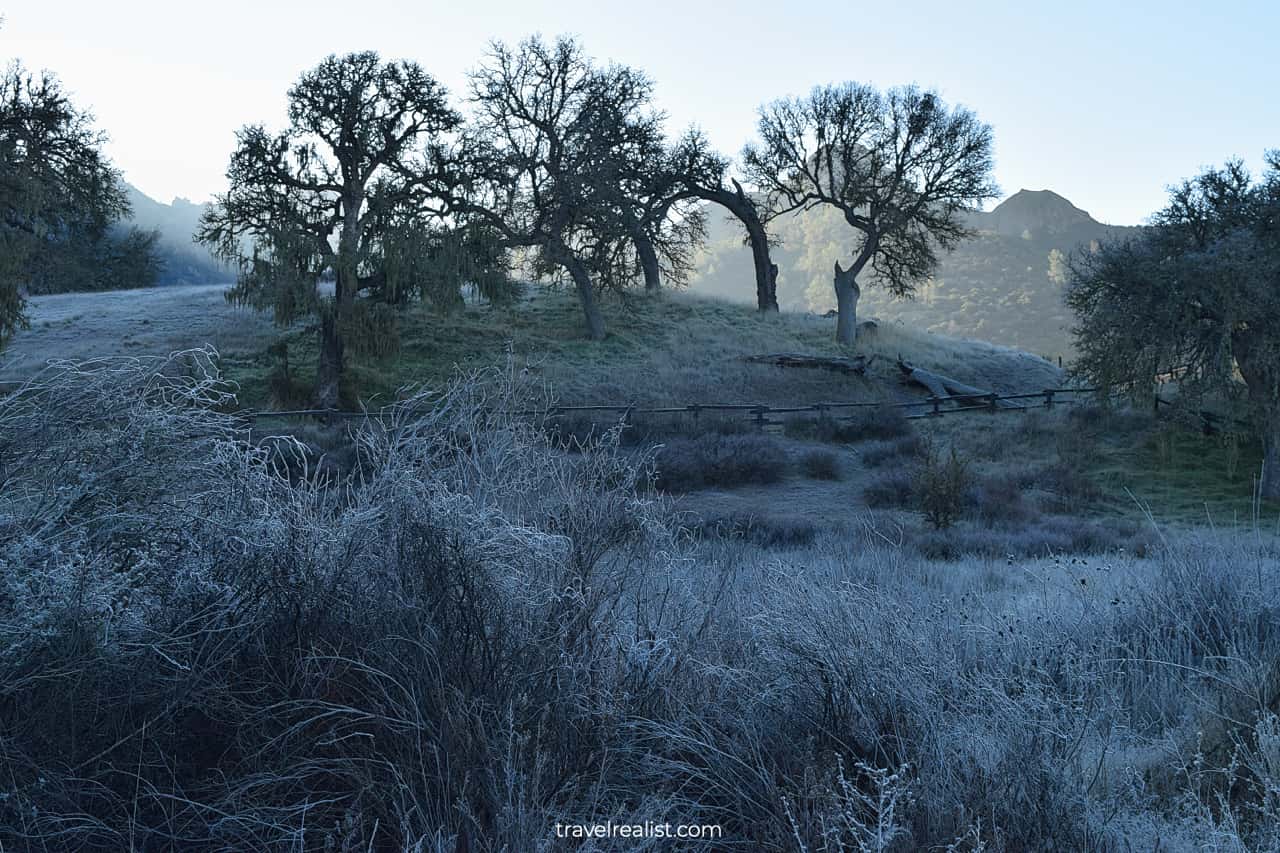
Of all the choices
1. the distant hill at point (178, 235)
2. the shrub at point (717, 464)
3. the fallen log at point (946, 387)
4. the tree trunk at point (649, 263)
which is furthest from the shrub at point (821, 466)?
the distant hill at point (178, 235)

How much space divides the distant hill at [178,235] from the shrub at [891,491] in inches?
3543

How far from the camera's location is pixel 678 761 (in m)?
3.51

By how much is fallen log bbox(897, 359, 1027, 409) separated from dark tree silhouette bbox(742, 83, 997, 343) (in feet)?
15.6

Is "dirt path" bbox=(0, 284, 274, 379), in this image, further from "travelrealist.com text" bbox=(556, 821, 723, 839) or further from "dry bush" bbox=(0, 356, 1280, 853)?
"travelrealist.com text" bbox=(556, 821, 723, 839)

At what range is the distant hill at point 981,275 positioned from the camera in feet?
338

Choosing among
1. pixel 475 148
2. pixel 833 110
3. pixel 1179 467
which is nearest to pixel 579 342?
pixel 475 148

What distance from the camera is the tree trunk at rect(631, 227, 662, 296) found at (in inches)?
1395

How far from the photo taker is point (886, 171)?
35812 millimetres

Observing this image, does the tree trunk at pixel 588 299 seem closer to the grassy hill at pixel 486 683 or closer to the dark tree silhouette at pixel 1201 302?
the dark tree silhouette at pixel 1201 302

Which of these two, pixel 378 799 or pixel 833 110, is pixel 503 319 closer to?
pixel 833 110

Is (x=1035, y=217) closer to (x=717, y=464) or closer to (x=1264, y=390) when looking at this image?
(x=1264, y=390)

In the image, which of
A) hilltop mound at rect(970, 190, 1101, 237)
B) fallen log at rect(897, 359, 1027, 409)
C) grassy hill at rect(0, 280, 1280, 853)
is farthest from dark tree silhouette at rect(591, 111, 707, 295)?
hilltop mound at rect(970, 190, 1101, 237)

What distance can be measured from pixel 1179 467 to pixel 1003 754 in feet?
68.0

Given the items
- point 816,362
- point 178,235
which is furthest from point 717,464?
point 178,235
